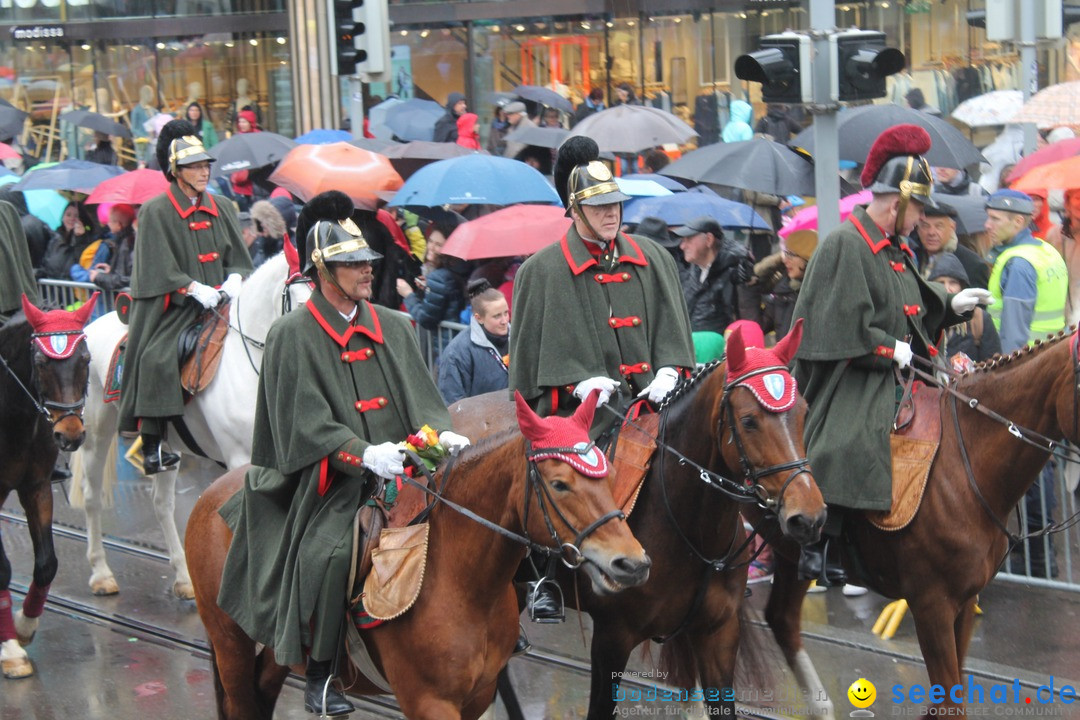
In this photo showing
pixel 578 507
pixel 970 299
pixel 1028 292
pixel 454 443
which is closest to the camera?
pixel 578 507

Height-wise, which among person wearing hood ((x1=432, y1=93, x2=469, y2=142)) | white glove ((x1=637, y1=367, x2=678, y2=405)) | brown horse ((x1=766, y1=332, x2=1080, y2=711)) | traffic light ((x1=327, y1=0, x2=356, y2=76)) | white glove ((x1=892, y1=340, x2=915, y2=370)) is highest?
traffic light ((x1=327, y1=0, x2=356, y2=76))

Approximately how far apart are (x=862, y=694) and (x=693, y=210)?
5.06m

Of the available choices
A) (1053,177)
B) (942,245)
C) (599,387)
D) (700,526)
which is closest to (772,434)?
(700,526)

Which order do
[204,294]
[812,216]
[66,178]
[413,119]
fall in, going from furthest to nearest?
1. [413,119]
2. [66,178]
3. [812,216]
4. [204,294]

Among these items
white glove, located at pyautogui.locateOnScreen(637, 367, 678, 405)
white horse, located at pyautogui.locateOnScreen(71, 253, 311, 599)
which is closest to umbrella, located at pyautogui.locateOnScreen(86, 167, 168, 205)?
white horse, located at pyautogui.locateOnScreen(71, 253, 311, 599)

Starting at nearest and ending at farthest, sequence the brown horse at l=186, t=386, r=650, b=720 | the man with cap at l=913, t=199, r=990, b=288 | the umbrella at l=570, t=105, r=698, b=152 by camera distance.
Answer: the brown horse at l=186, t=386, r=650, b=720, the man with cap at l=913, t=199, r=990, b=288, the umbrella at l=570, t=105, r=698, b=152

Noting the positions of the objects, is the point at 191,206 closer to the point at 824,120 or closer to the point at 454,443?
the point at 824,120

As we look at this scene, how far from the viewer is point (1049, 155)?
38.2 ft

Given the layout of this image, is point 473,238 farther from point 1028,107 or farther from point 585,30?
point 585,30

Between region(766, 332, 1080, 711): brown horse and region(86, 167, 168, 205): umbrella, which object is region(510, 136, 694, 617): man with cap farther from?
region(86, 167, 168, 205): umbrella

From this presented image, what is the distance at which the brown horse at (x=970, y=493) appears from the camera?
6.56 meters

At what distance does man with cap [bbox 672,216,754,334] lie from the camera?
402 inches

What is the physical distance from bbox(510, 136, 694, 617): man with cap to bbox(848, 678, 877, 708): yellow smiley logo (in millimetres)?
1926

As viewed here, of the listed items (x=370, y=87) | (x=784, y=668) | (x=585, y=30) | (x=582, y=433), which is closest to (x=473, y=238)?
(x=784, y=668)
